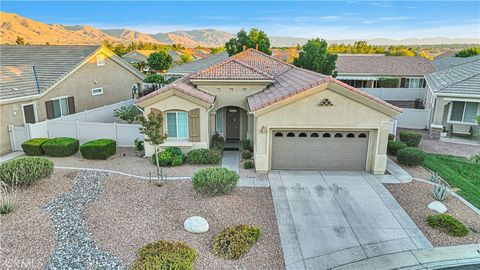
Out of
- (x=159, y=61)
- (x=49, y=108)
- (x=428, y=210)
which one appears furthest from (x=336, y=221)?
(x=159, y=61)

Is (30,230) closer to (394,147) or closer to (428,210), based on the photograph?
(428,210)

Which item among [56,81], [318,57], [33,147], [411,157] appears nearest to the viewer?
[411,157]

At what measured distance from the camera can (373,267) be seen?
8828 mm

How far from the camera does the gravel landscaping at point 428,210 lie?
402 inches

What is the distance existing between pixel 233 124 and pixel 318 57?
10.5 meters

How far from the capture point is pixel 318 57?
87.4 ft

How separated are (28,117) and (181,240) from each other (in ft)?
49.1

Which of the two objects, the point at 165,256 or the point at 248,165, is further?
the point at 248,165

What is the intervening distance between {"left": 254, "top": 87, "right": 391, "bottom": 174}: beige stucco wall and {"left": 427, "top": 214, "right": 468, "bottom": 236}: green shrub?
14.7 ft

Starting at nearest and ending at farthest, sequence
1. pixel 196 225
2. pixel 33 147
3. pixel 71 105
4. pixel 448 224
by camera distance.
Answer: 1. pixel 196 225
2. pixel 448 224
3. pixel 33 147
4. pixel 71 105

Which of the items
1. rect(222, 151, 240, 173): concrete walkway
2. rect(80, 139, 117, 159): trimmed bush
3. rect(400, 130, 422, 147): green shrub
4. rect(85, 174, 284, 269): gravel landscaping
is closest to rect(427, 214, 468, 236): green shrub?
rect(85, 174, 284, 269): gravel landscaping

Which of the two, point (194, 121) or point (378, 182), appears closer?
point (378, 182)

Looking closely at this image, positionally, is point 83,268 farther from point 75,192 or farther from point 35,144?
point 35,144

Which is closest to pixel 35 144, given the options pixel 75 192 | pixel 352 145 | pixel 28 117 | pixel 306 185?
pixel 28 117
